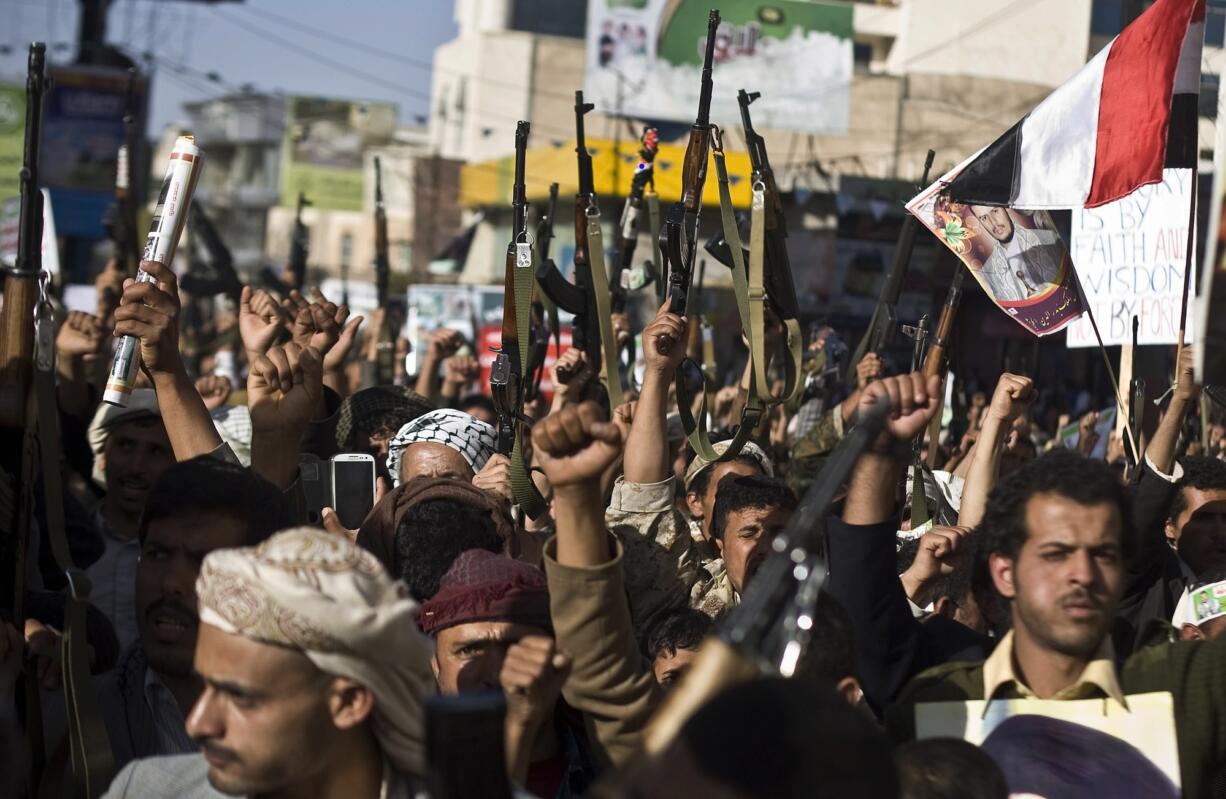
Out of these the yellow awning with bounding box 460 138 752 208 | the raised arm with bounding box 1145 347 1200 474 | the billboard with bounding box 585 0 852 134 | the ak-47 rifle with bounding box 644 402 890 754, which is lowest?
the ak-47 rifle with bounding box 644 402 890 754

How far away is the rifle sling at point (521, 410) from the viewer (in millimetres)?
4582

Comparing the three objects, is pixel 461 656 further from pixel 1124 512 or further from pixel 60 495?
pixel 1124 512

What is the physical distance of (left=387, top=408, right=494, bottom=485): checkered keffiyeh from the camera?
473 centimetres

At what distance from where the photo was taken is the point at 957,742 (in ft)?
8.38

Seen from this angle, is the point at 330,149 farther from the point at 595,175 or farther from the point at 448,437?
the point at 448,437

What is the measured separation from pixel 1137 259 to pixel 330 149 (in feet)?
201

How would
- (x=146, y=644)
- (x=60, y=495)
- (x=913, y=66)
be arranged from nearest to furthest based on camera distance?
1. (x=146, y=644)
2. (x=60, y=495)
3. (x=913, y=66)

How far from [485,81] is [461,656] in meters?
43.3

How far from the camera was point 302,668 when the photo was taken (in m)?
2.46

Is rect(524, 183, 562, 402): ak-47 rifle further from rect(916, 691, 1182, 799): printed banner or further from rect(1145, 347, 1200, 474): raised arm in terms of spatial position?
A: rect(916, 691, 1182, 799): printed banner

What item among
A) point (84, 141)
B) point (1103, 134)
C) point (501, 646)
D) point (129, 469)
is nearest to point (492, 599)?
point (501, 646)

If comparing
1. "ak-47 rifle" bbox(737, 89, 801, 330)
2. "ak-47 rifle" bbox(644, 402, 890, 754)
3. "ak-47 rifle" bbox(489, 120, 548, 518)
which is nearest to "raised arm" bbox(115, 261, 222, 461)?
"ak-47 rifle" bbox(489, 120, 548, 518)

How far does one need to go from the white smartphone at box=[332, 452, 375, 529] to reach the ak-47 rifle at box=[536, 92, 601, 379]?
1.46 metres

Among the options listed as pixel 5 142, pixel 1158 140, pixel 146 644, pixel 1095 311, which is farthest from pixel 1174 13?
pixel 5 142
